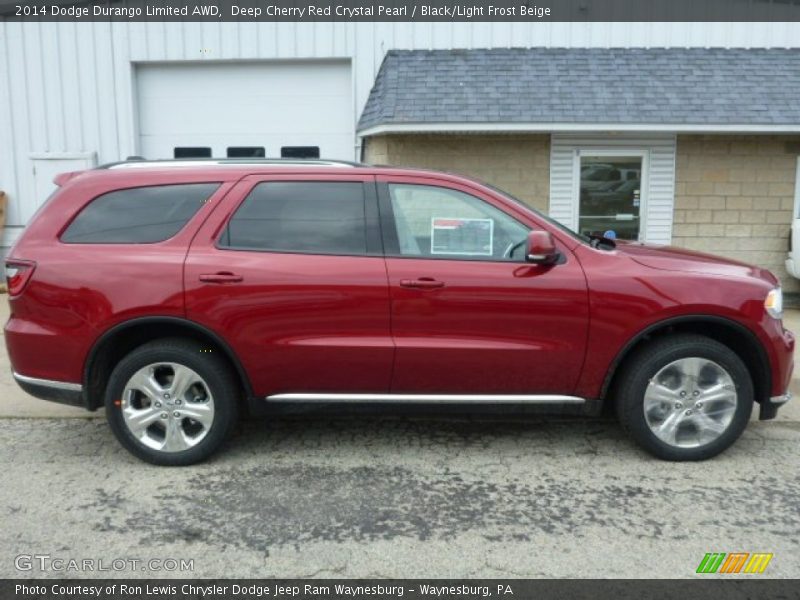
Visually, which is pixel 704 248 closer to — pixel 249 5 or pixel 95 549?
pixel 249 5

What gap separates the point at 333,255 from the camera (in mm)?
4344

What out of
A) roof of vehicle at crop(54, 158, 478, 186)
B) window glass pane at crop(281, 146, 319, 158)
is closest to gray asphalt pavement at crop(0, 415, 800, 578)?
roof of vehicle at crop(54, 158, 478, 186)

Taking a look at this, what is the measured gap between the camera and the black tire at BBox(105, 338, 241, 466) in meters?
4.32

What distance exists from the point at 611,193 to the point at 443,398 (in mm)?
6209

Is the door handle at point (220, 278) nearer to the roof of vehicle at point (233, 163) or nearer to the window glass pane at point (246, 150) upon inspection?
the roof of vehicle at point (233, 163)

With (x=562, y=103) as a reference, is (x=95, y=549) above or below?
below

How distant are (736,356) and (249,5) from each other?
8575 millimetres

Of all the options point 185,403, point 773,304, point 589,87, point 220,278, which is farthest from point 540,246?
point 589,87

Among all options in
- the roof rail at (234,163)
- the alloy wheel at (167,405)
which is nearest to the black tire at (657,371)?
the roof rail at (234,163)

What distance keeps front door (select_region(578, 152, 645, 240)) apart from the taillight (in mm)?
7040

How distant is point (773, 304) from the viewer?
173 inches

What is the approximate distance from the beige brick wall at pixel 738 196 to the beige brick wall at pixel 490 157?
1.80 metres

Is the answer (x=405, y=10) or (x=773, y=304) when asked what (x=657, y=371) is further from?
(x=405, y=10)
